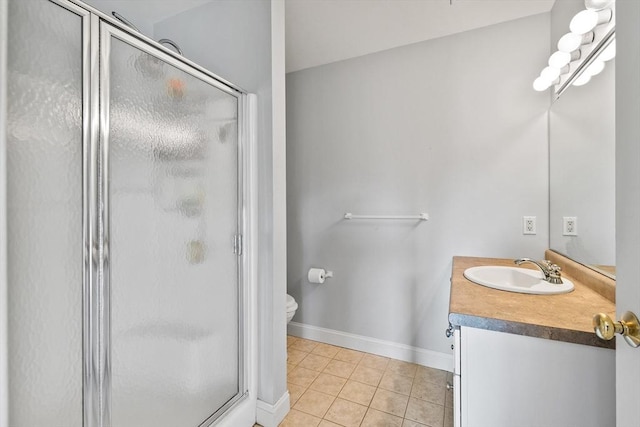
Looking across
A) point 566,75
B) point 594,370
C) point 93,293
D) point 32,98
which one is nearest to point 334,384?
point 594,370

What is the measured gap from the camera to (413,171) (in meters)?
2.12

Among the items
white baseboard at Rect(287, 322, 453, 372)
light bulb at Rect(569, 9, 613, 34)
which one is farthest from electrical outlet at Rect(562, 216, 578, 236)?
white baseboard at Rect(287, 322, 453, 372)

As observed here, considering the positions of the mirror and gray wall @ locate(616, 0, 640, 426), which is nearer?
gray wall @ locate(616, 0, 640, 426)

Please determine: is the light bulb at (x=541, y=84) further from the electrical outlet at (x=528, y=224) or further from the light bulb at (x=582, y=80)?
the electrical outlet at (x=528, y=224)

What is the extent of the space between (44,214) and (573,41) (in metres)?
2.20

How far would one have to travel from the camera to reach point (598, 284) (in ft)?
3.84

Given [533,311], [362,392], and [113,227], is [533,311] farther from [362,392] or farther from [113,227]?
[113,227]

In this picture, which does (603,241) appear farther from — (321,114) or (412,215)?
(321,114)

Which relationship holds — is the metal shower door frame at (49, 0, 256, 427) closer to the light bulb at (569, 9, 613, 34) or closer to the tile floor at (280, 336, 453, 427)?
the tile floor at (280, 336, 453, 427)

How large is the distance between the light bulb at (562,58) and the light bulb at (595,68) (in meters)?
0.18

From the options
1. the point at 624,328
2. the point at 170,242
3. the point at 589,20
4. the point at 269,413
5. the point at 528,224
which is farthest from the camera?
the point at 528,224

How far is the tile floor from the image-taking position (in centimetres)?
156

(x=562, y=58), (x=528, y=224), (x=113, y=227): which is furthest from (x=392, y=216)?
(x=113, y=227)

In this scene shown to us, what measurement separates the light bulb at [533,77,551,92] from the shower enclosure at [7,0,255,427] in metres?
1.72
